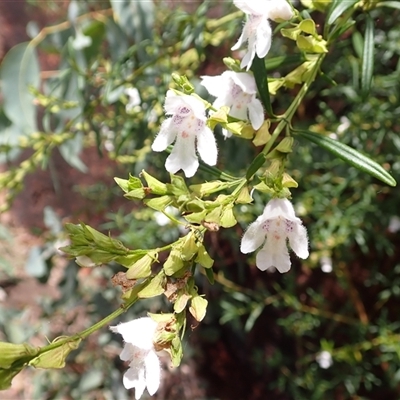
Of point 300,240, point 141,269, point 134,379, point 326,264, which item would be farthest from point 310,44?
point 326,264

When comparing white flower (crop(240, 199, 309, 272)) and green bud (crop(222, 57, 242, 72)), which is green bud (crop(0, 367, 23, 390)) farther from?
green bud (crop(222, 57, 242, 72))

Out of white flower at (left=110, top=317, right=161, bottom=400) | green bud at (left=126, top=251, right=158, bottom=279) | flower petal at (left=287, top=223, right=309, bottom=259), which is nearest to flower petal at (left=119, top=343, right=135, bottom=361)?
white flower at (left=110, top=317, right=161, bottom=400)

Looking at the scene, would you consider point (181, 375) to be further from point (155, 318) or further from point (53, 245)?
point (155, 318)

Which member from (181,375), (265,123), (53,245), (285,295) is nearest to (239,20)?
(265,123)

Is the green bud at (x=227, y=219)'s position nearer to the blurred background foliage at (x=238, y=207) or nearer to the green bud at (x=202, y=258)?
the green bud at (x=202, y=258)

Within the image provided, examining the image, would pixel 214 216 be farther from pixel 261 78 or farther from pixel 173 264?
pixel 261 78

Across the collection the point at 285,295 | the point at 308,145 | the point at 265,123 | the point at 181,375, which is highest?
the point at 265,123

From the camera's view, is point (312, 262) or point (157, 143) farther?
point (312, 262)
